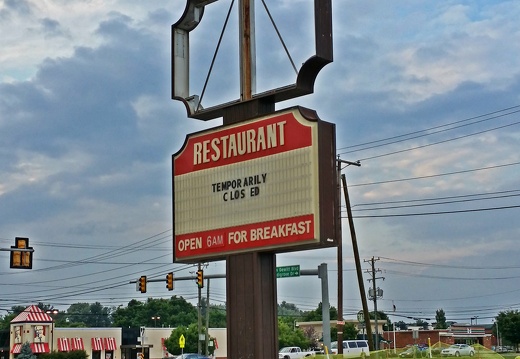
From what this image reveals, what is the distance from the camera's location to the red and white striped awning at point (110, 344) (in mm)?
77875

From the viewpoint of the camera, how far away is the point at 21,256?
111 ft

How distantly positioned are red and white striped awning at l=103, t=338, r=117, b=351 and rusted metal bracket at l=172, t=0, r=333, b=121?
2668 inches

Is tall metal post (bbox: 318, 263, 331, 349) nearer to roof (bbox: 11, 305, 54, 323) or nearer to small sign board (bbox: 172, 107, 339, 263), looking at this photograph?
small sign board (bbox: 172, 107, 339, 263)

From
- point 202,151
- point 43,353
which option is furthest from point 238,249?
point 43,353

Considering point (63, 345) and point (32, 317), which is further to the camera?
point (63, 345)

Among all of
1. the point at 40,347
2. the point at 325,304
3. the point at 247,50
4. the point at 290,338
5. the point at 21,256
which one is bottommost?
the point at 40,347

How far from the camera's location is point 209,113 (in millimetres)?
13195

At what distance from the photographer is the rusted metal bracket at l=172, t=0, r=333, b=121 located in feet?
38.5

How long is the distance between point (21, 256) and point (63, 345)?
42.5 metres

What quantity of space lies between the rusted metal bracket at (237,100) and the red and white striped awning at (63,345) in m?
63.8

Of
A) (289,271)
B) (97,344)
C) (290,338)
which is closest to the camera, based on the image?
(289,271)

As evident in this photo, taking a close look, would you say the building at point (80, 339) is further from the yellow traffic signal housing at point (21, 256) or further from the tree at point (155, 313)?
the tree at point (155, 313)

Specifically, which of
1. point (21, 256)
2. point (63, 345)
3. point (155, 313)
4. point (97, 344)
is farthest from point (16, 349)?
point (155, 313)

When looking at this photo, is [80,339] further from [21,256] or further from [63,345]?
[21,256]
